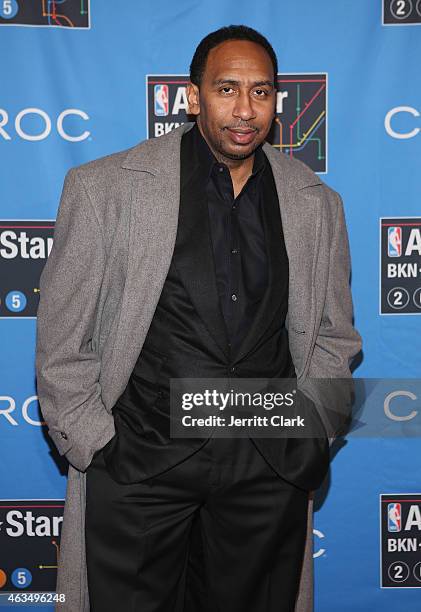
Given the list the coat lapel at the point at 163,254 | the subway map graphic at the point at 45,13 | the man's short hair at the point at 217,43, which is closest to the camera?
the coat lapel at the point at 163,254

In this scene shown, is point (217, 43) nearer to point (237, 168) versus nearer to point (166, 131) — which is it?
point (237, 168)

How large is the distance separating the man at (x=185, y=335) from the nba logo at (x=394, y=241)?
2.08 ft

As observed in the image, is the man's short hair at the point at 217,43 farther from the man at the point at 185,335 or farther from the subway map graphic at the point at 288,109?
the subway map graphic at the point at 288,109

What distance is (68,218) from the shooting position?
73.1 inches

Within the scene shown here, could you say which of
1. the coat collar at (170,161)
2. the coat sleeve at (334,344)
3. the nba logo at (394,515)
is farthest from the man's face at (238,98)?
the nba logo at (394,515)

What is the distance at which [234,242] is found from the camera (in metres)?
1.88

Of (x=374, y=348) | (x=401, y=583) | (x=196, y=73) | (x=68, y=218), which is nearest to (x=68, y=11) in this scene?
A: (x=196, y=73)

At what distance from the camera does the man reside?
1832mm

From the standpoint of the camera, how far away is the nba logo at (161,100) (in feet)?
8.20

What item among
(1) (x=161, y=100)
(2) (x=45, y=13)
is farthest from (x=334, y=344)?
(2) (x=45, y=13)

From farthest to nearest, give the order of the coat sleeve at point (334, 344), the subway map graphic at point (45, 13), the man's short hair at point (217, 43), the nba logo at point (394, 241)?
the nba logo at point (394, 241) → the subway map graphic at point (45, 13) → the coat sleeve at point (334, 344) → the man's short hair at point (217, 43)

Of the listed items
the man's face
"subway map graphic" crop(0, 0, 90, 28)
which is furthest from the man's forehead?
"subway map graphic" crop(0, 0, 90, 28)

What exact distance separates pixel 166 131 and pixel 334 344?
3.20 feet

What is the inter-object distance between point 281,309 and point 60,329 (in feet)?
1.90
